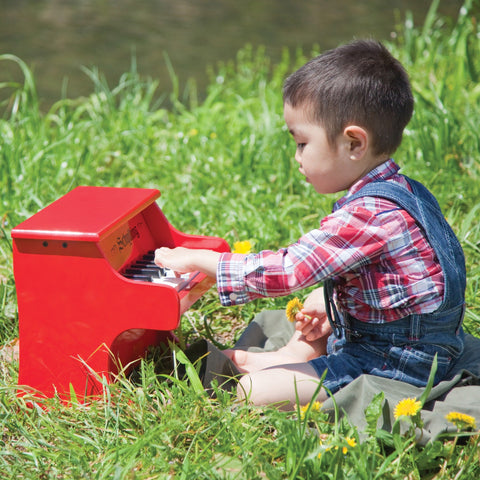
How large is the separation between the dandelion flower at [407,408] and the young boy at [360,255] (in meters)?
0.21

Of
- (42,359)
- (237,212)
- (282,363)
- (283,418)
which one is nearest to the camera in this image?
(283,418)

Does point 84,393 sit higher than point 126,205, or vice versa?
point 126,205

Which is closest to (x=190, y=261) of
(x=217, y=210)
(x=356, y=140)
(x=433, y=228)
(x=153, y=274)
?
(x=153, y=274)

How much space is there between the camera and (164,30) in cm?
923

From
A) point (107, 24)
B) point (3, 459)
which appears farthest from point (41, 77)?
point (3, 459)

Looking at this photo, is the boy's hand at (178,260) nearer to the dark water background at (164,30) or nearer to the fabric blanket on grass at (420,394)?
the fabric blanket on grass at (420,394)

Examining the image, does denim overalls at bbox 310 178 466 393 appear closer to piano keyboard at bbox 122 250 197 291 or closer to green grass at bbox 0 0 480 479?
green grass at bbox 0 0 480 479

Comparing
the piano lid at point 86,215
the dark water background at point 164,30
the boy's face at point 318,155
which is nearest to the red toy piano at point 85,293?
the piano lid at point 86,215

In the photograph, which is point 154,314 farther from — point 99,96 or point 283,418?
point 99,96

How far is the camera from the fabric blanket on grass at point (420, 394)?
2053mm

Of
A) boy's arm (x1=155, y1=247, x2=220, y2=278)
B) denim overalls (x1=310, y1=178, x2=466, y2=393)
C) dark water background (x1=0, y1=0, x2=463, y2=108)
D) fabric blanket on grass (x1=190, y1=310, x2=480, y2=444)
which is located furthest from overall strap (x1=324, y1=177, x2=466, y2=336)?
dark water background (x1=0, y1=0, x2=463, y2=108)

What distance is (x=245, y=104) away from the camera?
4957mm

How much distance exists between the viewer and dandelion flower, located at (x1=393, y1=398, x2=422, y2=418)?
1.92m

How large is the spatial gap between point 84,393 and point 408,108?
1374 millimetres
